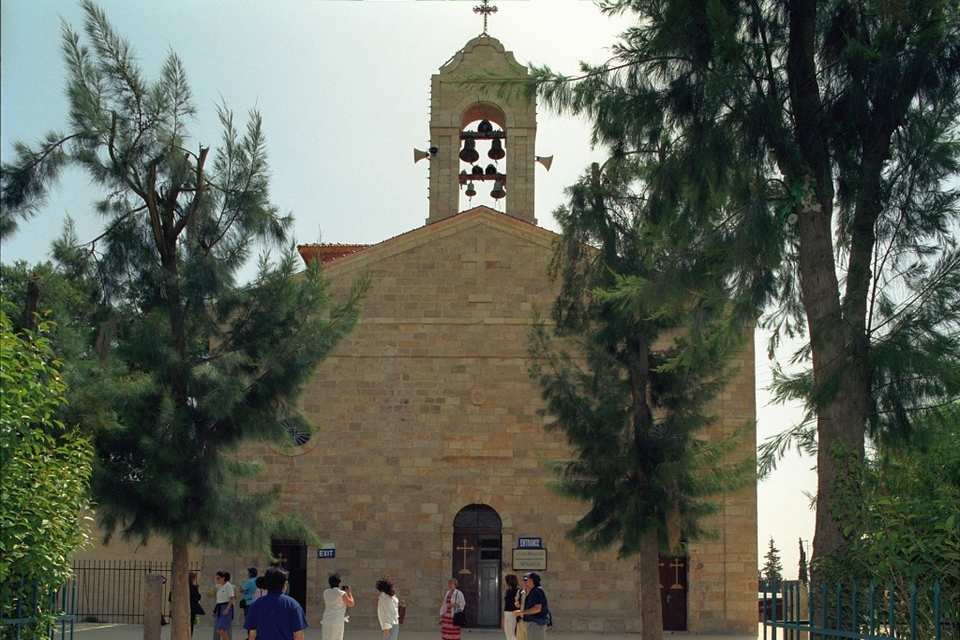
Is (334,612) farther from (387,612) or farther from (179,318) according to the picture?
(179,318)

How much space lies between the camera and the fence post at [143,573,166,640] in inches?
635

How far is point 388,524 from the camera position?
2241 cm

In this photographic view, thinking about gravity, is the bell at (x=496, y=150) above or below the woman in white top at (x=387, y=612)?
above

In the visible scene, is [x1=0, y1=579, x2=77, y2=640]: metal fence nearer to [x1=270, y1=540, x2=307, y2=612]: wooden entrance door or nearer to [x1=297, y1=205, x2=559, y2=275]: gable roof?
[x1=270, y1=540, x2=307, y2=612]: wooden entrance door

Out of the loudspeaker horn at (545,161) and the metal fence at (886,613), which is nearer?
the metal fence at (886,613)

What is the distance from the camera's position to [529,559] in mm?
21953

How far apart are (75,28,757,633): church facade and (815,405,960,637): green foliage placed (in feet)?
44.4

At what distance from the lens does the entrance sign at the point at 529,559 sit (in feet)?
72.0

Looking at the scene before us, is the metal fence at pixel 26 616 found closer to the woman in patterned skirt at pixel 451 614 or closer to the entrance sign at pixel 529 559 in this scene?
the woman in patterned skirt at pixel 451 614

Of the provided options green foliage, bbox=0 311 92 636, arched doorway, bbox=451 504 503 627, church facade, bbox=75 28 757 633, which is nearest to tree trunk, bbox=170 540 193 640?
green foliage, bbox=0 311 92 636

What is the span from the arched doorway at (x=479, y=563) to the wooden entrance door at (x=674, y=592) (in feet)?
11.0

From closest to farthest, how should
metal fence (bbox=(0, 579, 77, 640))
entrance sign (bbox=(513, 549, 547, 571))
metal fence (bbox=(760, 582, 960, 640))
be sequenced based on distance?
metal fence (bbox=(760, 582, 960, 640))
metal fence (bbox=(0, 579, 77, 640))
entrance sign (bbox=(513, 549, 547, 571))

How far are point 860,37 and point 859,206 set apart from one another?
157 cm

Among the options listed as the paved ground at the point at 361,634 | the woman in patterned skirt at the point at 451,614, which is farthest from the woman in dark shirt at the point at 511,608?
the paved ground at the point at 361,634
